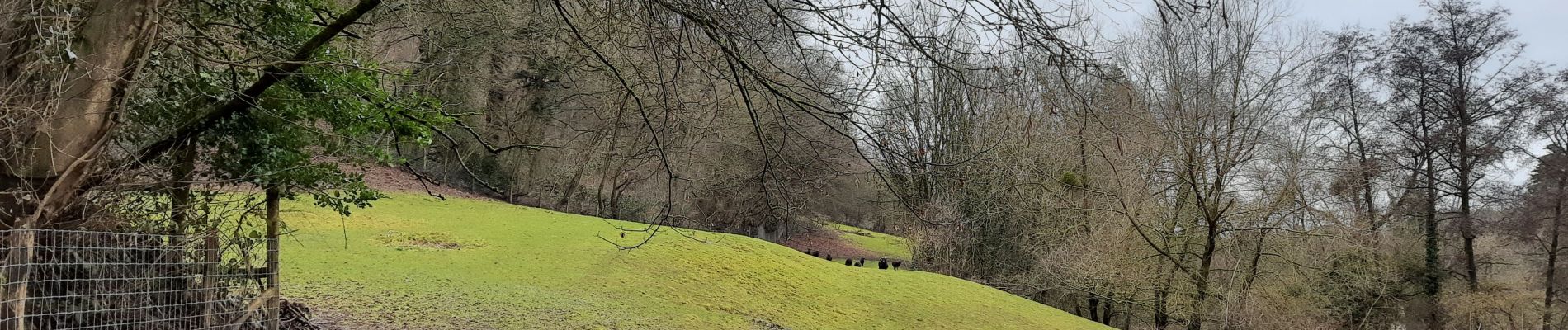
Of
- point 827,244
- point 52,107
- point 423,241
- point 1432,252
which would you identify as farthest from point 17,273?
point 827,244

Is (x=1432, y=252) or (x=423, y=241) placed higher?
(x=423, y=241)

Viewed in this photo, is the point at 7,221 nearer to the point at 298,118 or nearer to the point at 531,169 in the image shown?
the point at 298,118

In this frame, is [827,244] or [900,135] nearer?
[900,135]

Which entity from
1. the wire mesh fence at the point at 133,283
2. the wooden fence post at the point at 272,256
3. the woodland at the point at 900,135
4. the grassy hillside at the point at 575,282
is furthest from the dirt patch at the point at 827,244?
the wire mesh fence at the point at 133,283

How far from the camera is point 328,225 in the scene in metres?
8.98

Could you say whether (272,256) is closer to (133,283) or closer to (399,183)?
(133,283)

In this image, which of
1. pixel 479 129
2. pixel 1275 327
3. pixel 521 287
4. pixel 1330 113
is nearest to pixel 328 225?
pixel 521 287

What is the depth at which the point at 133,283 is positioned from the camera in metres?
3.48

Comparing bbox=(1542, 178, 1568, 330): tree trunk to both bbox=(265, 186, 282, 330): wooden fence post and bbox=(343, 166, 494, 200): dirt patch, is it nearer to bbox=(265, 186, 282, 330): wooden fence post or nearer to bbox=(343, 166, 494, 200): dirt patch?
bbox=(265, 186, 282, 330): wooden fence post

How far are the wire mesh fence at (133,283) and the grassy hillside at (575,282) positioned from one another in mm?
964

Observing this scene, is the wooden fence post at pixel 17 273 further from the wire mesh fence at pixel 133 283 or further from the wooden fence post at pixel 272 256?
the wooden fence post at pixel 272 256

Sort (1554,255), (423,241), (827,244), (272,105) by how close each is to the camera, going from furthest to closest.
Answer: (827,244) < (1554,255) < (423,241) < (272,105)

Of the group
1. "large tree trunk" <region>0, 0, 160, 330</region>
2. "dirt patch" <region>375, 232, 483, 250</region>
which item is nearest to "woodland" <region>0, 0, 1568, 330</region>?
"large tree trunk" <region>0, 0, 160, 330</region>

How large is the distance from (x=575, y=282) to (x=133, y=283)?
439cm
